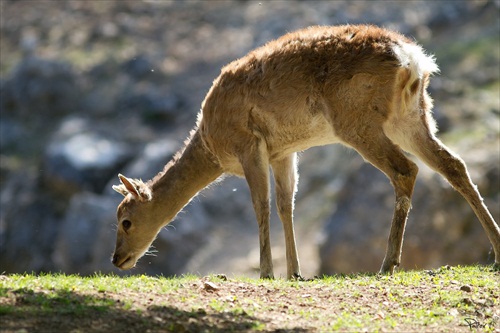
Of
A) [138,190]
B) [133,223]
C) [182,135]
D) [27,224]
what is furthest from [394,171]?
[27,224]

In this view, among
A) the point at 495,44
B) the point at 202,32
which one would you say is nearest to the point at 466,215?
the point at 495,44

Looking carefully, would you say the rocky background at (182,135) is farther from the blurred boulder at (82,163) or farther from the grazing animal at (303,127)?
the grazing animal at (303,127)

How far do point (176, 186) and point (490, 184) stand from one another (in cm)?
851

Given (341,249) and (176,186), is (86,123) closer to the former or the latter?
(341,249)

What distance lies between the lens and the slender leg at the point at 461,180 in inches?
374

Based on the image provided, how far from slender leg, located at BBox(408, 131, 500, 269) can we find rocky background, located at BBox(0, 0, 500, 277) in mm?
6544

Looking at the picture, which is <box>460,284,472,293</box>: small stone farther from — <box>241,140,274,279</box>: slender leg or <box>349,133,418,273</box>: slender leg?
<box>241,140,274,279</box>: slender leg

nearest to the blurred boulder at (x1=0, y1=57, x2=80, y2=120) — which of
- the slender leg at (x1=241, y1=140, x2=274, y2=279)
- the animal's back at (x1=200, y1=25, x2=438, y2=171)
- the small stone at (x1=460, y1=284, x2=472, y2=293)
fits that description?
the animal's back at (x1=200, y1=25, x2=438, y2=171)

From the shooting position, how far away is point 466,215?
56.7 ft

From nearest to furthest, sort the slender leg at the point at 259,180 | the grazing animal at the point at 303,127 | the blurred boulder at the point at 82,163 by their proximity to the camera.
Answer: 1. the grazing animal at the point at 303,127
2. the slender leg at the point at 259,180
3. the blurred boulder at the point at 82,163

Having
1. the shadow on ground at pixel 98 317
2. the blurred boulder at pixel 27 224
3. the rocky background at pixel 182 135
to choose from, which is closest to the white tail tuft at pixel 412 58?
the shadow on ground at pixel 98 317

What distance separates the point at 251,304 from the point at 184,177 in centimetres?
381

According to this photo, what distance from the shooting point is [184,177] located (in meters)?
11.3

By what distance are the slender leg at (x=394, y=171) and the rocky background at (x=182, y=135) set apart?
6.25 m
